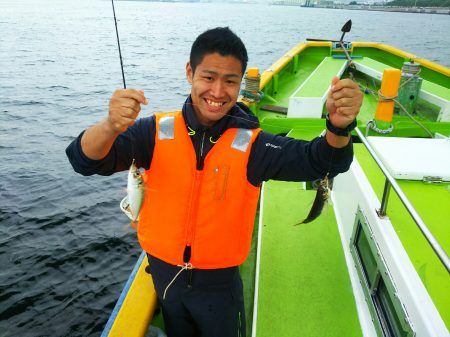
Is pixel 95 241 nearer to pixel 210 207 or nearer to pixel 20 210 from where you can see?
pixel 20 210

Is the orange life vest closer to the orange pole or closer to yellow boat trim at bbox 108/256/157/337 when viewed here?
yellow boat trim at bbox 108/256/157/337

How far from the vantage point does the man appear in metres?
2.43

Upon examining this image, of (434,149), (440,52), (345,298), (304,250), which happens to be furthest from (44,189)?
(440,52)

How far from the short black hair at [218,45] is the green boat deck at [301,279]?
1.79m

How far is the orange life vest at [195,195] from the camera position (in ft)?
8.14

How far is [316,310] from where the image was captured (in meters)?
3.09

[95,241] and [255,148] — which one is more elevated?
[255,148]

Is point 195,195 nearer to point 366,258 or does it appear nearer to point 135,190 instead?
point 135,190

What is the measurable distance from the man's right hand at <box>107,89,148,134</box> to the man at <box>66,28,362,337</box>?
0.28m

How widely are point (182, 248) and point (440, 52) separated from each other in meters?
34.3

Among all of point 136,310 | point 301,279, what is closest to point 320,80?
point 301,279

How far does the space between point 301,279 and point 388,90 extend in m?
3.32

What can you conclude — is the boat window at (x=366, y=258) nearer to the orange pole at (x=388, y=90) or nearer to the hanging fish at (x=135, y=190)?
the hanging fish at (x=135, y=190)

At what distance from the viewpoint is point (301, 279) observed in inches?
135
